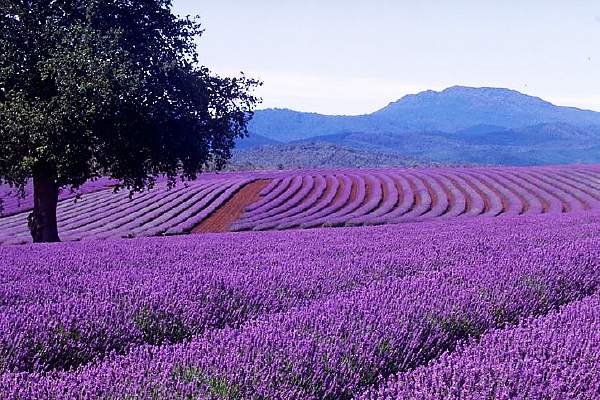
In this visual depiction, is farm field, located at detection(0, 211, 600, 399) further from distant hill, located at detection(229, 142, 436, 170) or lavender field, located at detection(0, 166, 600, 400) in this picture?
distant hill, located at detection(229, 142, 436, 170)

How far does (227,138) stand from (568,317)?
11.2m

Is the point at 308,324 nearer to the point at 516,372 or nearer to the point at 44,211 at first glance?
the point at 516,372

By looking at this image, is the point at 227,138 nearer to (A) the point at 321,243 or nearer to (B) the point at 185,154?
(B) the point at 185,154

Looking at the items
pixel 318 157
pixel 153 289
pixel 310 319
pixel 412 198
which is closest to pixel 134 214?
pixel 412 198

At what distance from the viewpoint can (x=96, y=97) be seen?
11164 mm

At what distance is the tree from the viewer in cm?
1120

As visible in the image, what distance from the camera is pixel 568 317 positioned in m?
3.34

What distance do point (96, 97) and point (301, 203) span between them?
1273cm

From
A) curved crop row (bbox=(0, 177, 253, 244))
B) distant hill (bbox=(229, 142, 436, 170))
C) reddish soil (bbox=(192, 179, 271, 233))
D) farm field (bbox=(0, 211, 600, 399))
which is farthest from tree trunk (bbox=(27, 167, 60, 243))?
distant hill (bbox=(229, 142, 436, 170))

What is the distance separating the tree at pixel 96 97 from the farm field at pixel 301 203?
155 inches

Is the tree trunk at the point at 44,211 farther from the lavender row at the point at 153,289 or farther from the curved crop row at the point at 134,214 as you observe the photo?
the lavender row at the point at 153,289

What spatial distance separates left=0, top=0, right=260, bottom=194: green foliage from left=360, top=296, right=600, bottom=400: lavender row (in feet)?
31.0

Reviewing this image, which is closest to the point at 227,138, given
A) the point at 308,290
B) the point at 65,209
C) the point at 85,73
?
the point at 85,73

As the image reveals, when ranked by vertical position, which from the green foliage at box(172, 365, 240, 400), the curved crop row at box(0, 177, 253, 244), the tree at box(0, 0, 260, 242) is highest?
the tree at box(0, 0, 260, 242)
